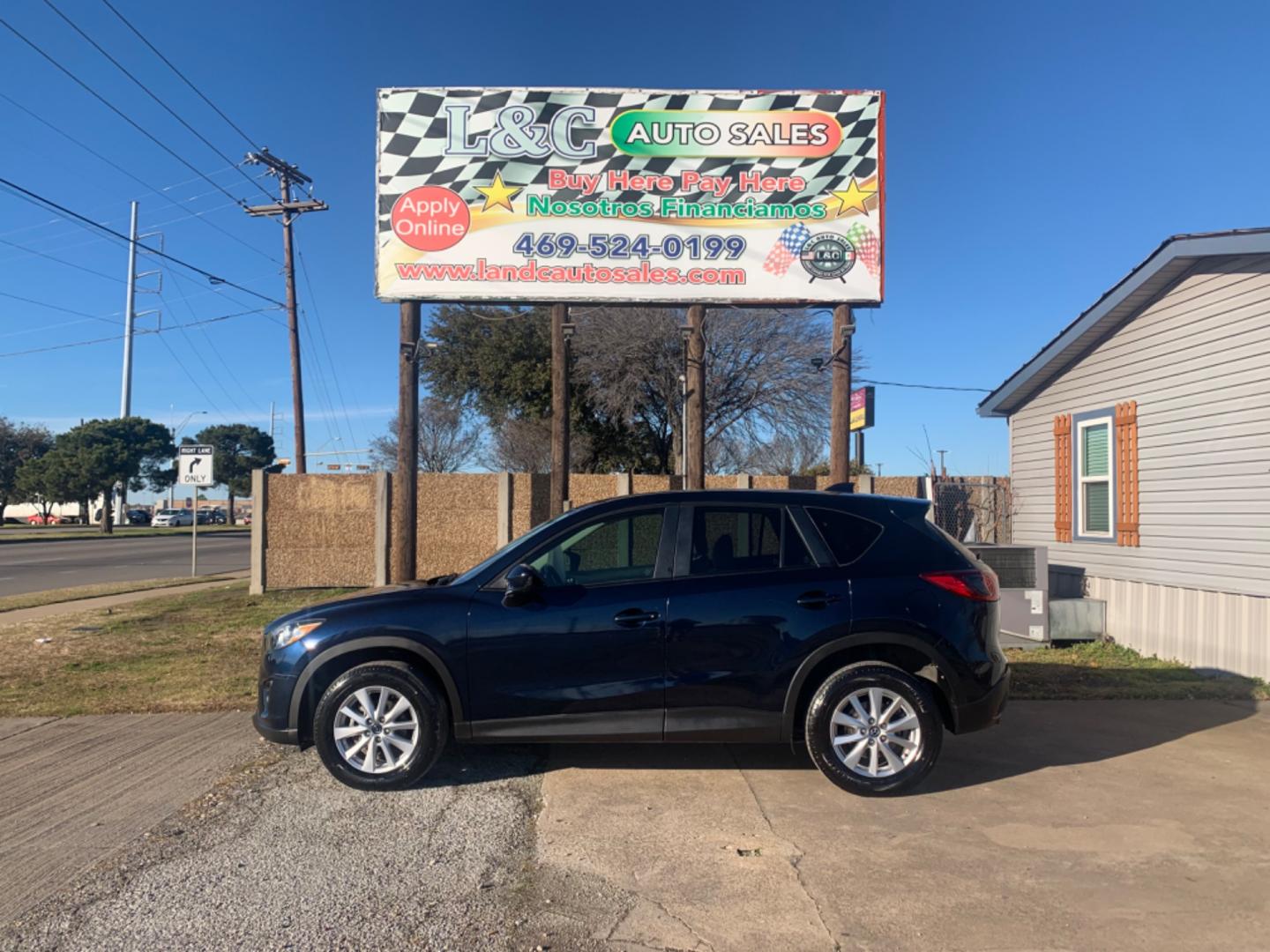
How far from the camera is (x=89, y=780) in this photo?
5293mm

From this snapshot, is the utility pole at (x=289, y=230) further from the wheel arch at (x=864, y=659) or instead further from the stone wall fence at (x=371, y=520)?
the wheel arch at (x=864, y=659)

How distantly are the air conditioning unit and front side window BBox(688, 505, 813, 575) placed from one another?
5.11 meters

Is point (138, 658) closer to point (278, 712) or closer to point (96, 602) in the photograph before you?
point (278, 712)

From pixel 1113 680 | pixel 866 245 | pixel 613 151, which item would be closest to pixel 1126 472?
pixel 1113 680

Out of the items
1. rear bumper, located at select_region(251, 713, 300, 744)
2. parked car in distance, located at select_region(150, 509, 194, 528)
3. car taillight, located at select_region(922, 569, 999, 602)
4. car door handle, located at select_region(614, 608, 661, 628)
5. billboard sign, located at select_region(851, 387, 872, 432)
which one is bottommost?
parked car in distance, located at select_region(150, 509, 194, 528)

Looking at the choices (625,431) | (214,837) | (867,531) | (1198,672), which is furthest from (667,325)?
(214,837)

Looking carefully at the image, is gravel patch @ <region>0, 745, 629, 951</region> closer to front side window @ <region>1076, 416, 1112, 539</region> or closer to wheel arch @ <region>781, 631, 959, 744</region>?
wheel arch @ <region>781, 631, 959, 744</region>

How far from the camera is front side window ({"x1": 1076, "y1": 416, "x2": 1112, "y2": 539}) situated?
10367 millimetres

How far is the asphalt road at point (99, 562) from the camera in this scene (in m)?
19.6

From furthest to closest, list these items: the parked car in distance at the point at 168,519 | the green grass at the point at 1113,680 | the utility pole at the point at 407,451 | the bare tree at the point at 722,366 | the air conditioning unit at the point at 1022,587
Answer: the parked car in distance at the point at 168,519, the bare tree at the point at 722,366, the utility pole at the point at 407,451, the air conditioning unit at the point at 1022,587, the green grass at the point at 1113,680

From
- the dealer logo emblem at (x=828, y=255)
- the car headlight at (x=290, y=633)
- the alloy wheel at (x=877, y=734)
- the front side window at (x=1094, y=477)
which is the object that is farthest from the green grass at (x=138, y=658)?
the front side window at (x=1094, y=477)

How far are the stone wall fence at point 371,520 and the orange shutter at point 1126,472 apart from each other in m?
4.46

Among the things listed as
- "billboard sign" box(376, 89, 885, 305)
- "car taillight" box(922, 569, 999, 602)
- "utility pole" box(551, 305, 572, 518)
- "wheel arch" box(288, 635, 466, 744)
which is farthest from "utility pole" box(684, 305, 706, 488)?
"wheel arch" box(288, 635, 466, 744)

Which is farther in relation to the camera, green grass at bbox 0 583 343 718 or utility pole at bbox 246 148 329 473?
utility pole at bbox 246 148 329 473
